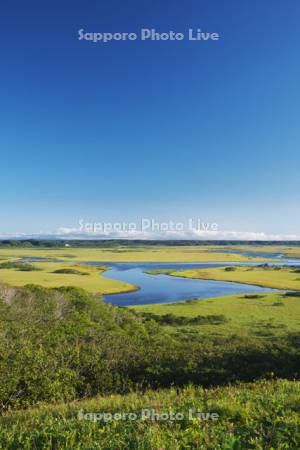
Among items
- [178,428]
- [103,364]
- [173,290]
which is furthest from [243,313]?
[178,428]

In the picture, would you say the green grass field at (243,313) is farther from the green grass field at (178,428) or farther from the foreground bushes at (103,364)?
the green grass field at (178,428)

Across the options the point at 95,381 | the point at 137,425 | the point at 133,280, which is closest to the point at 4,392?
the point at 95,381

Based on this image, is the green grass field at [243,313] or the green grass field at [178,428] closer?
the green grass field at [178,428]

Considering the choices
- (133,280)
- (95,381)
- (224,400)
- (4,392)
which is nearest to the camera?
(224,400)

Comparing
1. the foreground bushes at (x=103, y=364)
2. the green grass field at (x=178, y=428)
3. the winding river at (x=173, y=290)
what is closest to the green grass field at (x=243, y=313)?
the winding river at (x=173, y=290)

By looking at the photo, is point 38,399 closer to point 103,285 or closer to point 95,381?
point 95,381

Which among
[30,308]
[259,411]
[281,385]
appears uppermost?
[259,411]

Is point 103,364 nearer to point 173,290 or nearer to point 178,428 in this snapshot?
point 178,428

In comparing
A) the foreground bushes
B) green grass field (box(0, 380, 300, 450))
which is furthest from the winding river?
green grass field (box(0, 380, 300, 450))

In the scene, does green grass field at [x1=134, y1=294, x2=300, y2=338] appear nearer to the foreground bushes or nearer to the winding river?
the winding river
